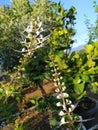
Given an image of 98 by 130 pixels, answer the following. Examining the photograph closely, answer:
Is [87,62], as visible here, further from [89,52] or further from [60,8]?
[60,8]

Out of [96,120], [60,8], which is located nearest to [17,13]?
[60,8]

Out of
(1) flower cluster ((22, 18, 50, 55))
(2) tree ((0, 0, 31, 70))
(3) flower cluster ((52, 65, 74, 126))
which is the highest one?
(2) tree ((0, 0, 31, 70))

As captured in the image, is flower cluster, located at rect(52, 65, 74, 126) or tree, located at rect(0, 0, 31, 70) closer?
flower cluster, located at rect(52, 65, 74, 126)

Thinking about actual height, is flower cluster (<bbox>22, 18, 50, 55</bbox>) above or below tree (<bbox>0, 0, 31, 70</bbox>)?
below

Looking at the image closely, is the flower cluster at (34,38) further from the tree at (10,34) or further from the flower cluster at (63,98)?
the tree at (10,34)

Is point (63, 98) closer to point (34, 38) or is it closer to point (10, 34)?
point (34, 38)

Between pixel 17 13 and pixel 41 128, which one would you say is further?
pixel 17 13

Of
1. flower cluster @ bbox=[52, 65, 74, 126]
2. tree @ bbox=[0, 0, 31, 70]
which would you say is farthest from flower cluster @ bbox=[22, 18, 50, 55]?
tree @ bbox=[0, 0, 31, 70]

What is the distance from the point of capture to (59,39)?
22.5ft

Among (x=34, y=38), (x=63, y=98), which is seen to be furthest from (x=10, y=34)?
(x=63, y=98)

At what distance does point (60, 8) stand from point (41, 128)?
11.6ft

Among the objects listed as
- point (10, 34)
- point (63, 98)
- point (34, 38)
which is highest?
point (10, 34)

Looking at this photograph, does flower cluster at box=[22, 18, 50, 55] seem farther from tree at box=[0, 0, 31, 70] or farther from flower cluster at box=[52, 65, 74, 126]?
tree at box=[0, 0, 31, 70]

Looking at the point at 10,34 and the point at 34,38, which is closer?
the point at 34,38
